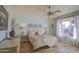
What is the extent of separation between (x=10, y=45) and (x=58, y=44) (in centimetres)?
73

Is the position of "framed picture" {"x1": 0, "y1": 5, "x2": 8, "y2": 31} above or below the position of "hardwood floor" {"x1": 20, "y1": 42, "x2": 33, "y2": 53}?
above

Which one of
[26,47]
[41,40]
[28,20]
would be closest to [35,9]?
[28,20]

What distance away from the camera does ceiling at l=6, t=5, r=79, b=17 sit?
1683 mm

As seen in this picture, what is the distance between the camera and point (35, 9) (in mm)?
1717

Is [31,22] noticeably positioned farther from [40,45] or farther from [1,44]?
[1,44]

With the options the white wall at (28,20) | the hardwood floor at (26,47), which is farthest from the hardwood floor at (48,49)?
the white wall at (28,20)

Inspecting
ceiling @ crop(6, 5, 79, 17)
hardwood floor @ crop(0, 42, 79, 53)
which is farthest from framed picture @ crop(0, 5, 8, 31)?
Result: hardwood floor @ crop(0, 42, 79, 53)

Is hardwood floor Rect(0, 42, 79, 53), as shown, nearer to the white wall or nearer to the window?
the window

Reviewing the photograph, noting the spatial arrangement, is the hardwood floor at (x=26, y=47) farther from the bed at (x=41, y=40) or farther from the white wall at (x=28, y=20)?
the white wall at (x=28, y=20)

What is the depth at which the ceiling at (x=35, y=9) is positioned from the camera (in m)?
1.68

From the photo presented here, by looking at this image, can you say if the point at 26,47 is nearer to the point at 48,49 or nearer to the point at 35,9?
the point at 48,49

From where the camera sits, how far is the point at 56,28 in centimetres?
172
